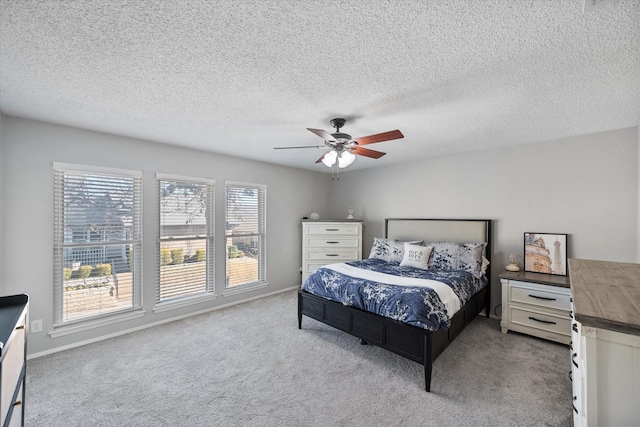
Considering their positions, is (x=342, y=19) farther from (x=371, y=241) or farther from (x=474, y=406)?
(x=371, y=241)

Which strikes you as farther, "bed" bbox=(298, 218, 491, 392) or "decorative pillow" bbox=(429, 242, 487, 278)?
"decorative pillow" bbox=(429, 242, 487, 278)

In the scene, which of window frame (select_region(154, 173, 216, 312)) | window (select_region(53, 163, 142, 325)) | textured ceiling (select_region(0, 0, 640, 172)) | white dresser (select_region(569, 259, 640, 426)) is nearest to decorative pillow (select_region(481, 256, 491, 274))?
textured ceiling (select_region(0, 0, 640, 172))

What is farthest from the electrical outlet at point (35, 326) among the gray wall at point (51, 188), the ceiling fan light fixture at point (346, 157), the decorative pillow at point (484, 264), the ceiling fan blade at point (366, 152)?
the decorative pillow at point (484, 264)

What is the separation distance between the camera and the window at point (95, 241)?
2900 mm

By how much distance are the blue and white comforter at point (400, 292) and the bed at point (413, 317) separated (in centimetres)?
3

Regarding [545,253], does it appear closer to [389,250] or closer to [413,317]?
[389,250]

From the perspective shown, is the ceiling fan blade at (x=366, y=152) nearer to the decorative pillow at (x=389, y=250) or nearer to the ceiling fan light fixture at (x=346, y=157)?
the ceiling fan light fixture at (x=346, y=157)

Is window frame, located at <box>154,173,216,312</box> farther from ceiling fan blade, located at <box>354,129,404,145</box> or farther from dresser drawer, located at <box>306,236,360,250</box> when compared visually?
ceiling fan blade, located at <box>354,129,404,145</box>

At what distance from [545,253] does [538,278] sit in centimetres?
46

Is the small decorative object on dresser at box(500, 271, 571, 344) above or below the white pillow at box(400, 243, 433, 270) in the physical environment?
below

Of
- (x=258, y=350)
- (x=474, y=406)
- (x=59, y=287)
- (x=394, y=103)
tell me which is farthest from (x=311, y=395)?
(x=59, y=287)

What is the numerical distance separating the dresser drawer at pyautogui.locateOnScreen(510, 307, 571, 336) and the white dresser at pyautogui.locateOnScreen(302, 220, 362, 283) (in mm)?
2395

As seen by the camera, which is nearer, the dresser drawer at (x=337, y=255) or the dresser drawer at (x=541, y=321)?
the dresser drawer at (x=541, y=321)

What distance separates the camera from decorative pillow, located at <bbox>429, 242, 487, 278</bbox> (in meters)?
3.55
